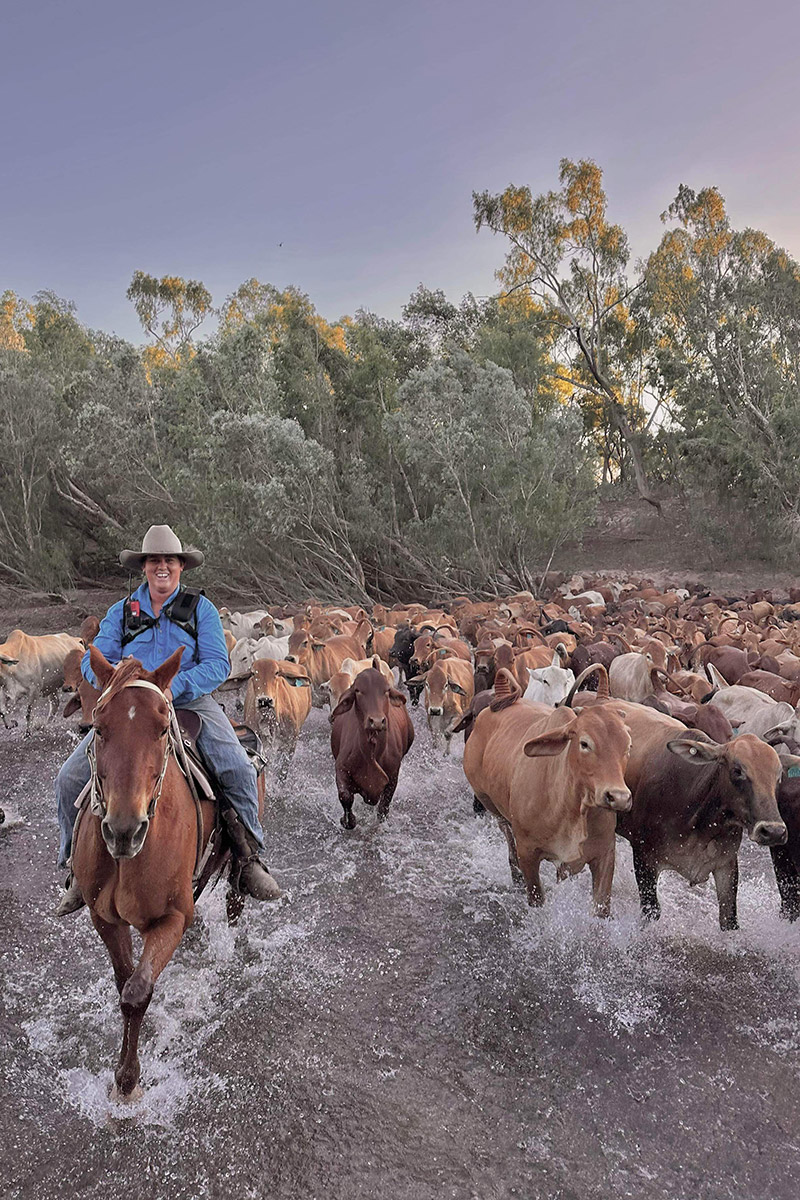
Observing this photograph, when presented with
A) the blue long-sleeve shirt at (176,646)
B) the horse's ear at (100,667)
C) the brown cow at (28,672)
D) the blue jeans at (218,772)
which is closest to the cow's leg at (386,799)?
the blue jeans at (218,772)

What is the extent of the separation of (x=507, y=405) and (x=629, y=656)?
46.3ft

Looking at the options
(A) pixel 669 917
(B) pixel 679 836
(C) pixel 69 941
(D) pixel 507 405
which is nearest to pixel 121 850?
(C) pixel 69 941

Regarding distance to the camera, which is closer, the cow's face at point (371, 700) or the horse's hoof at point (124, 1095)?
the horse's hoof at point (124, 1095)

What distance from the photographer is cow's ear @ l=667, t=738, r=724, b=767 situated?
5375 millimetres

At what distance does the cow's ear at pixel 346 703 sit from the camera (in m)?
8.12

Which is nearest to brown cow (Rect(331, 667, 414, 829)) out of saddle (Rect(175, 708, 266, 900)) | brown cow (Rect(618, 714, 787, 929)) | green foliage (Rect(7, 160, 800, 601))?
brown cow (Rect(618, 714, 787, 929))

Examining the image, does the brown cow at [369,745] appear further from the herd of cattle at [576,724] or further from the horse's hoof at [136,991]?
the horse's hoof at [136,991]

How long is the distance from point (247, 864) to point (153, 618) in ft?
5.41

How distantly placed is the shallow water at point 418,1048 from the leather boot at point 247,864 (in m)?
0.83

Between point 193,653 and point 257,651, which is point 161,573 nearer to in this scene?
point 193,653

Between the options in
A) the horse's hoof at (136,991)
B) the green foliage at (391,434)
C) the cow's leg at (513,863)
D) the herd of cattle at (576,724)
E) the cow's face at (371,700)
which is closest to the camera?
the horse's hoof at (136,991)

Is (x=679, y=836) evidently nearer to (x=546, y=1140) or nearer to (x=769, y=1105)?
(x=769, y=1105)

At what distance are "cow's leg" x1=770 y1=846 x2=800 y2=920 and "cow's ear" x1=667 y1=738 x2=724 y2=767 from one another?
34.9 inches

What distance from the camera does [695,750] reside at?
545cm
